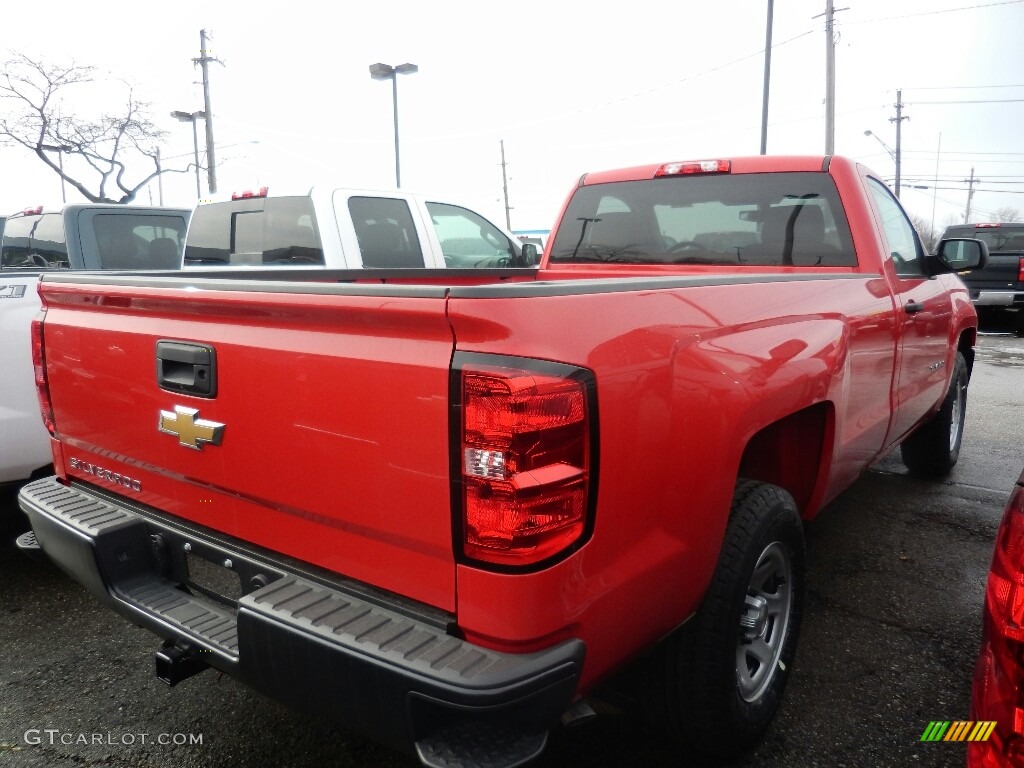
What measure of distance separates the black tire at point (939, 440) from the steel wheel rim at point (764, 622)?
2808 millimetres

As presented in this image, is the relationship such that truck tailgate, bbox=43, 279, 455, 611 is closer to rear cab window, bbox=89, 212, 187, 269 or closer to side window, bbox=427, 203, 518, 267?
rear cab window, bbox=89, 212, 187, 269

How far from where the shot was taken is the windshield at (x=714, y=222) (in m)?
3.52

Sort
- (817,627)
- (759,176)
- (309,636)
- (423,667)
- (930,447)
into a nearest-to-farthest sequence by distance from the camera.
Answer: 1. (423,667)
2. (309,636)
3. (817,627)
4. (759,176)
5. (930,447)

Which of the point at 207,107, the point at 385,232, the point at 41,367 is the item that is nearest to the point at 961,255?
the point at 385,232

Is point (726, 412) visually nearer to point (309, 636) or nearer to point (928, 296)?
point (309, 636)

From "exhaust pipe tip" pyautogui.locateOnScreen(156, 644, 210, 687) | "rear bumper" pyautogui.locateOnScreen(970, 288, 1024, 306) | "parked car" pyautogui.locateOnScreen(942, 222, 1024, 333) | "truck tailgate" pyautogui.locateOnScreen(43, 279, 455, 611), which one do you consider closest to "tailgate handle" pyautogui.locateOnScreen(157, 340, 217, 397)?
"truck tailgate" pyautogui.locateOnScreen(43, 279, 455, 611)

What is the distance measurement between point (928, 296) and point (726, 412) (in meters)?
2.55

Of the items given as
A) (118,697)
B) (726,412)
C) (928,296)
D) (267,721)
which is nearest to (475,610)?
(726,412)

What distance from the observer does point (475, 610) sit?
5.25 ft

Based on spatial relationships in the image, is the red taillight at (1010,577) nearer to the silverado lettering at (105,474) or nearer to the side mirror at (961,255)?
the silverado lettering at (105,474)

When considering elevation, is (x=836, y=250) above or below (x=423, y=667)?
above

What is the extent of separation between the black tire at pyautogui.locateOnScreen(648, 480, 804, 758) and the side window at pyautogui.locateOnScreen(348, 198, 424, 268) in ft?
14.6

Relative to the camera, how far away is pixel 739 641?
2287 mm

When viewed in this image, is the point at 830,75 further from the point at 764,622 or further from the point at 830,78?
the point at 764,622
